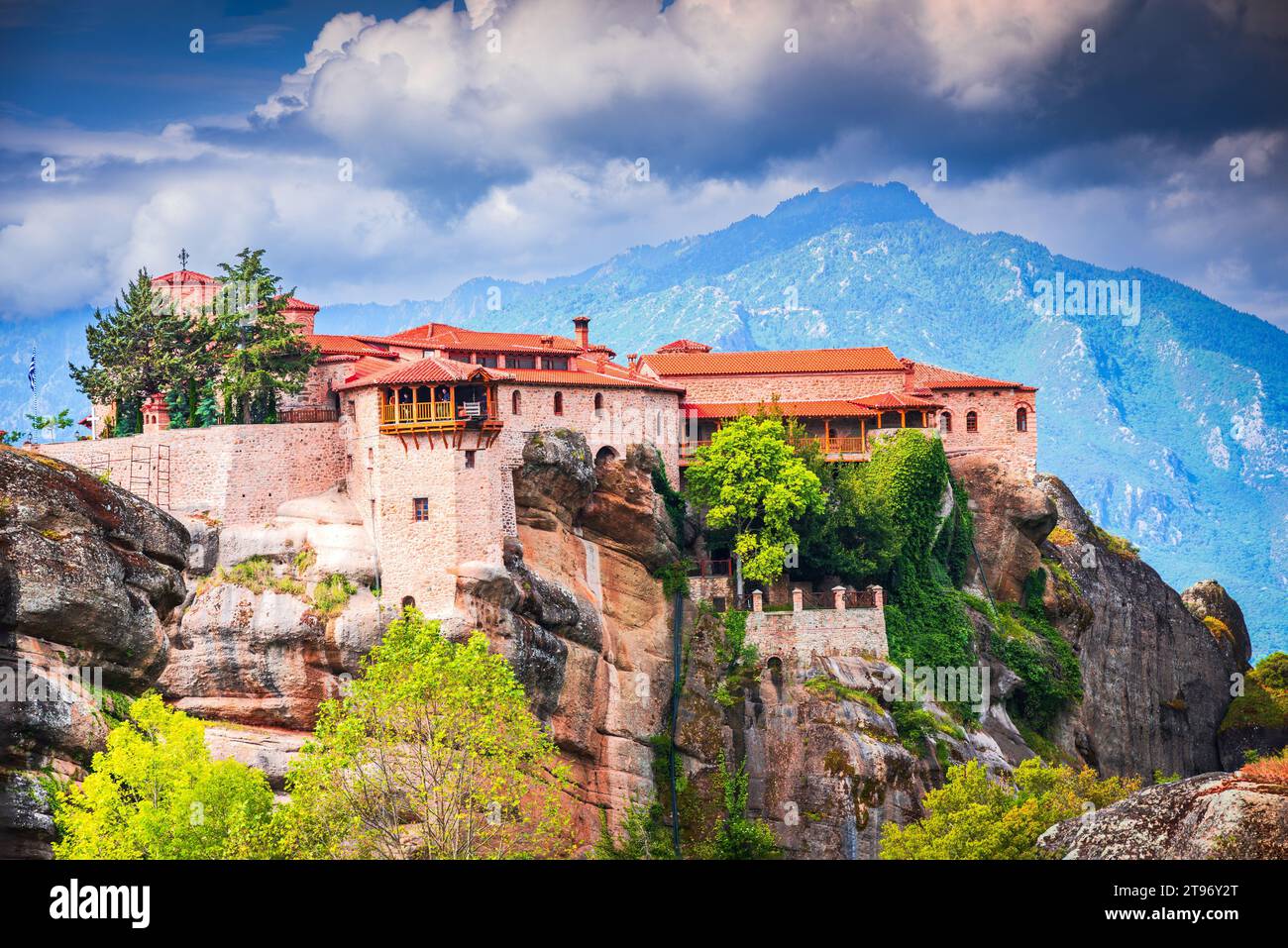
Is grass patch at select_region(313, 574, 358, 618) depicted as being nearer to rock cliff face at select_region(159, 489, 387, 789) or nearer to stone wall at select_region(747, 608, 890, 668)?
rock cliff face at select_region(159, 489, 387, 789)

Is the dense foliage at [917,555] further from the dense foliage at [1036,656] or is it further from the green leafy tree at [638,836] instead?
the green leafy tree at [638,836]

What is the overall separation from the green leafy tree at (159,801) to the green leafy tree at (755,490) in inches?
1041

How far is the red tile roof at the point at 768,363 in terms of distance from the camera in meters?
65.7

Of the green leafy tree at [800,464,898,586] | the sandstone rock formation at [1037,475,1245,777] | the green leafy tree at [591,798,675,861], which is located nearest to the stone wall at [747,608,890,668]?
the green leafy tree at [800,464,898,586]

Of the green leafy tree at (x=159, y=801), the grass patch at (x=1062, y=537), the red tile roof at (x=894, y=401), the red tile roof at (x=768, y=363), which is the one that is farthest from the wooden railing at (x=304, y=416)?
the grass patch at (x=1062, y=537)

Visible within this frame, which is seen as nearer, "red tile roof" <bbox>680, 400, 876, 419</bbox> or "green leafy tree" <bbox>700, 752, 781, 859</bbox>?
"green leafy tree" <bbox>700, 752, 781, 859</bbox>

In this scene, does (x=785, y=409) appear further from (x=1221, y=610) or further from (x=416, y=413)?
(x=1221, y=610)

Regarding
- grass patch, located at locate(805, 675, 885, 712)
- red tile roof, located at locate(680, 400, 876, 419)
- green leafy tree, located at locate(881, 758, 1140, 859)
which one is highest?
red tile roof, located at locate(680, 400, 876, 419)

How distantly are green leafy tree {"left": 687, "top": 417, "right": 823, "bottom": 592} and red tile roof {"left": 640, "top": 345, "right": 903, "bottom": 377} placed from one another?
22.0 ft

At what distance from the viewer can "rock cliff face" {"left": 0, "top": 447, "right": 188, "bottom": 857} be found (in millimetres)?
27766

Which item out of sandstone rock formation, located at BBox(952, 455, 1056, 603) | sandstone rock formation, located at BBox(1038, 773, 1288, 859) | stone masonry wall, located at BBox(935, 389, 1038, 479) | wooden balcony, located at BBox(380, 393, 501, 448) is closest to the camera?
sandstone rock formation, located at BBox(1038, 773, 1288, 859)
